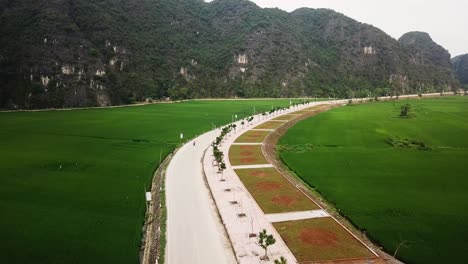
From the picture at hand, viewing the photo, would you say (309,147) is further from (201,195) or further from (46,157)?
(46,157)

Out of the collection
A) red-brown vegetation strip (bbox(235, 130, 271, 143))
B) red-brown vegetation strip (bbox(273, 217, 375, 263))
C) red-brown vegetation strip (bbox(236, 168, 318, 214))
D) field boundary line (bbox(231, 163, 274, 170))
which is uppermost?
red-brown vegetation strip (bbox(235, 130, 271, 143))

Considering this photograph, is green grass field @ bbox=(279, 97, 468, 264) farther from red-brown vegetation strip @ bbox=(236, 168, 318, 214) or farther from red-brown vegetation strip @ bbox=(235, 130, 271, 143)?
red-brown vegetation strip @ bbox=(235, 130, 271, 143)

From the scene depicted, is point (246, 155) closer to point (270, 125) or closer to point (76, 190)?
point (76, 190)

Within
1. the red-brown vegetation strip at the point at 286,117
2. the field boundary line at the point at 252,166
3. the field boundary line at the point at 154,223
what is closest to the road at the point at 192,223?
the field boundary line at the point at 154,223

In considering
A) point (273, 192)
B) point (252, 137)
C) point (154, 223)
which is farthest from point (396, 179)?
point (252, 137)

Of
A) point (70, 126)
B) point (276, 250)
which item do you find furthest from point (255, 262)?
point (70, 126)

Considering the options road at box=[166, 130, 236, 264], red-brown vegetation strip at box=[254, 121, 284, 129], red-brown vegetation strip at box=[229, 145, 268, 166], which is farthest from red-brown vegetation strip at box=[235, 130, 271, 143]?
road at box=[166, 130, 236, 264]

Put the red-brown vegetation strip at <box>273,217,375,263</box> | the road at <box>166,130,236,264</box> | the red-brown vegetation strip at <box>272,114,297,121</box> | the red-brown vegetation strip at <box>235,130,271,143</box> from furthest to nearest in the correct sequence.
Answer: the red-brown vegetation strip at <box>272,114,297,121</box>
the red-brown vegetation strip at <box>235,130,271,143</box>
the road at <box>166,130,236,264</box>
the red-brown vegetation strip at <box>273,217,375,263</box>

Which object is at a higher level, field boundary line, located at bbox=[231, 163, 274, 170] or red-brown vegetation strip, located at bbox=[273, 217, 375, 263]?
field boundary line, located at bbox=[231, 163, 274, 170]
